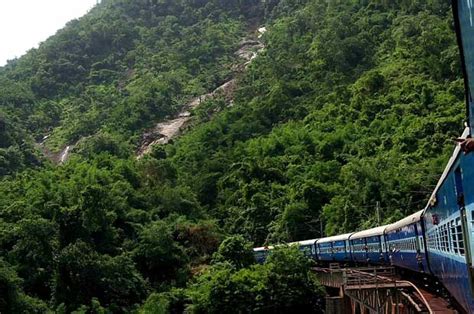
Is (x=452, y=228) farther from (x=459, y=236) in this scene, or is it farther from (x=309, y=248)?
(x=309, y=248)

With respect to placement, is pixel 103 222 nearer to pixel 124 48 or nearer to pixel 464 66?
pixel 464 66

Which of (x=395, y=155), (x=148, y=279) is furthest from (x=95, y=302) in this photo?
(x=395, y=155)

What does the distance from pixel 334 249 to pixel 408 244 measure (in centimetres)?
1331

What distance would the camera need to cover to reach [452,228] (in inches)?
339

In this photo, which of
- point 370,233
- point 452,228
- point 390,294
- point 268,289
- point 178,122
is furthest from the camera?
point 178,122

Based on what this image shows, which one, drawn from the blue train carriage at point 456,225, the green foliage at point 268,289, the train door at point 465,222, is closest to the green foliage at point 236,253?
the green foliage at point 268,289

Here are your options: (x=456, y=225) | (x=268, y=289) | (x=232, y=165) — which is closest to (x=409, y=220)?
(x=456, y=225)

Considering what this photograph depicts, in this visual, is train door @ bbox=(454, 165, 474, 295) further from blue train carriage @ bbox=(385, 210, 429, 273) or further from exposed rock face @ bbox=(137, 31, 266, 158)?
exposed rock face @ bbox=(137, 31, 266, 158)

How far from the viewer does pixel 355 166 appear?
45.1 meters

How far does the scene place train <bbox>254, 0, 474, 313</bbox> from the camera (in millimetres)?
5609

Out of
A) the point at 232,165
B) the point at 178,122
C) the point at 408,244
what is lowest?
the point at 408,244

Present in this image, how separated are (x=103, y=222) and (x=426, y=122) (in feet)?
81.4

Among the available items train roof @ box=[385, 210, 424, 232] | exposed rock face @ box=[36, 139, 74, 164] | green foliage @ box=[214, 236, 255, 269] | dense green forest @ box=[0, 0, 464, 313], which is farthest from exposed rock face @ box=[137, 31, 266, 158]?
train roof @ box=[385, 210, 424, 232]

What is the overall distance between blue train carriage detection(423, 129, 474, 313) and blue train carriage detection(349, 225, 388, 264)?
31.7 ft
